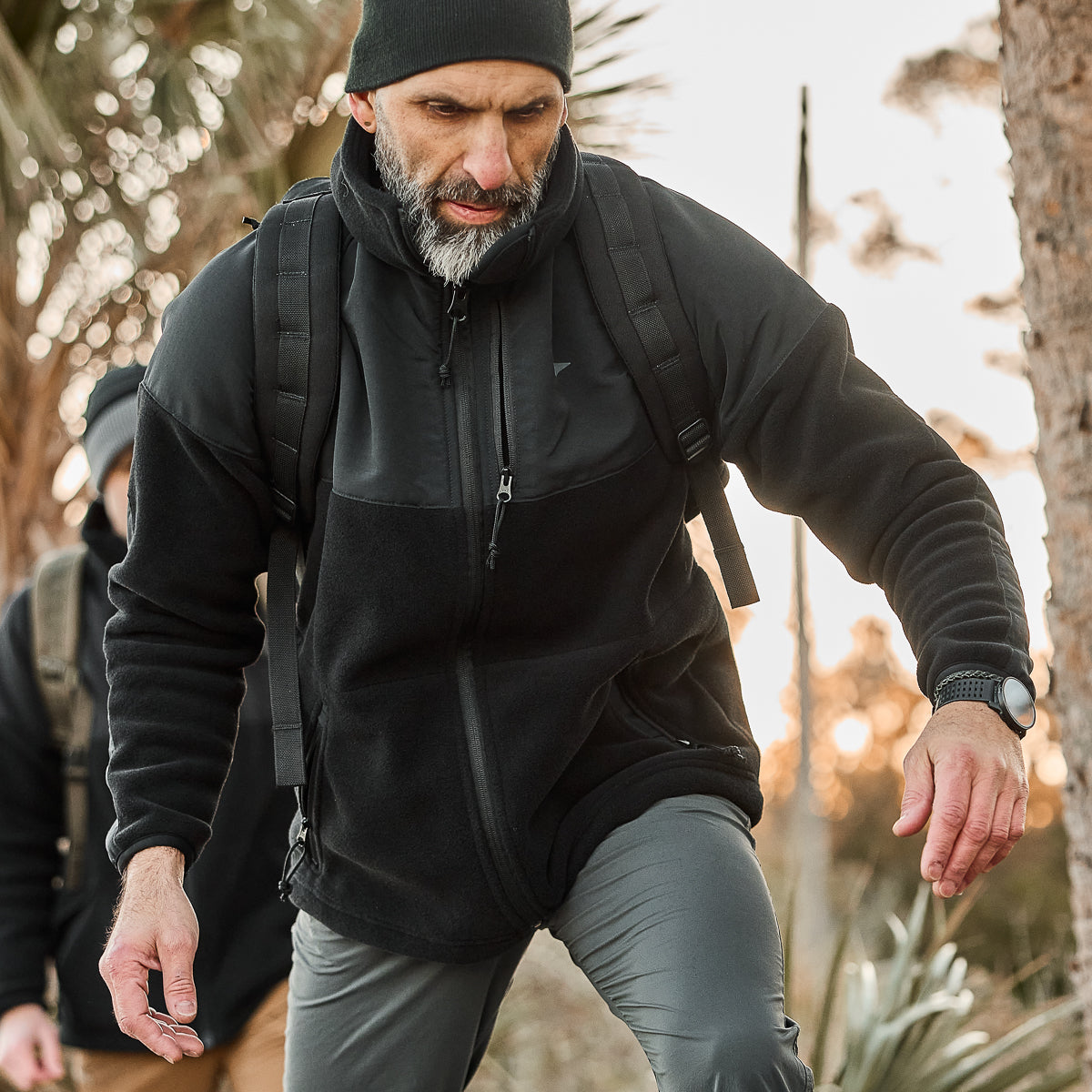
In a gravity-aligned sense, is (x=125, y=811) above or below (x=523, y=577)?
below

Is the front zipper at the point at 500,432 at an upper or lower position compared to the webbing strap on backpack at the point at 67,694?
upper

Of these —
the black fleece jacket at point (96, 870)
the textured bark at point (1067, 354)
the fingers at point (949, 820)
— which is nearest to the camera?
the fingers at point (949, 820)

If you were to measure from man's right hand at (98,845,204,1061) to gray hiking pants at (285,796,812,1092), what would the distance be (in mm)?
339

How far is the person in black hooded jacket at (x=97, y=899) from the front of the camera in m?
3.04

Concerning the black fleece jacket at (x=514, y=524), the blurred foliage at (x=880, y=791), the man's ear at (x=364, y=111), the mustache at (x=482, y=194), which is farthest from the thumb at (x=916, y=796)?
the blurred foliage at (x=880, y=791)

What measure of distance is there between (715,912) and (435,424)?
764 mm

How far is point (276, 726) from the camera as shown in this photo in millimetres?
2100

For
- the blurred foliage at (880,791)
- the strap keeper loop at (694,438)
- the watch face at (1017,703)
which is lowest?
the blurred foliage at (880,791)

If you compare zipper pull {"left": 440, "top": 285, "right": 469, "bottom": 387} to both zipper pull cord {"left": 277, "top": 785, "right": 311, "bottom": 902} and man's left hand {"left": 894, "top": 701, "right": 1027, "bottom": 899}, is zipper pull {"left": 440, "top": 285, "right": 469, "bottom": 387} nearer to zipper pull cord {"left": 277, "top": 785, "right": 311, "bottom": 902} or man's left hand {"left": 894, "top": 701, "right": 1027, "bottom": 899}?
zipper pull cord {"left": 277, "top": 785, "right": 311, "bottom": 902}

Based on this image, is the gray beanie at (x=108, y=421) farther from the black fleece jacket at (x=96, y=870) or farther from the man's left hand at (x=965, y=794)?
the man's left hand at (x=965, y=794)

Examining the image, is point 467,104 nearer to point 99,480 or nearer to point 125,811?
point 125,811

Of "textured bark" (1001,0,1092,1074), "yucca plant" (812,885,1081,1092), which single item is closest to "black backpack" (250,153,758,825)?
"textured bark" (1001,0,1092,1074)

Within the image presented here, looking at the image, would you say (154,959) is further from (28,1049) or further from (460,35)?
(28,1049)

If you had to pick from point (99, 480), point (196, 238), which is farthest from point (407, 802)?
point (196, 238)
